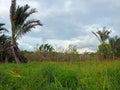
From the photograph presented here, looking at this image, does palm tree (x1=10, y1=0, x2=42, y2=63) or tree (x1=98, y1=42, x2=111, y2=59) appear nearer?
tree (x1=98, y1=42, x2=111, y2=59)

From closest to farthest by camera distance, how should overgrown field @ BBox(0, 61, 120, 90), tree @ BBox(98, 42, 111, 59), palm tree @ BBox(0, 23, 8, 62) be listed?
overgrown field @ BBox(0, 61, 120, 90) < tree @ BBox(98, 42, 111, 59) < palm tree @ BBox(0, 23, 8, 62)

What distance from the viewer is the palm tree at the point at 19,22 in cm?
2339

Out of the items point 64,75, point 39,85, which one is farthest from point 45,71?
point 39,85

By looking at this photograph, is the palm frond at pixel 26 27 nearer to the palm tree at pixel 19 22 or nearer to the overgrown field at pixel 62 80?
the palm tree at pixel 19 22

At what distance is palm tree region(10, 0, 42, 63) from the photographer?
2339 centimetres

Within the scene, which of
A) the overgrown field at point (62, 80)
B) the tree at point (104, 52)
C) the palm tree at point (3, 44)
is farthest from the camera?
the palm tree at point (3, 44)

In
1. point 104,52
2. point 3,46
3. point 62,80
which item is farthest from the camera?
point 3,46

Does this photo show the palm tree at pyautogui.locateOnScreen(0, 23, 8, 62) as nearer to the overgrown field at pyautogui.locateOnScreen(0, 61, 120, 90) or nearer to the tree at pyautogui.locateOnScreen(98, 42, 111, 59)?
the tree at pyautogui.locateOnScreen(98, 42, 111, 59)

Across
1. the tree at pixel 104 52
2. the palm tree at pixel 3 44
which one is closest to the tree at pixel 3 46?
the palm tree at pixel 3 44

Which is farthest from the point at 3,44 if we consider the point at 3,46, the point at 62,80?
the point at 62,80

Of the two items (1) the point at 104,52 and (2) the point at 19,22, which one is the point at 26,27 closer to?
(2) the point at 19,22

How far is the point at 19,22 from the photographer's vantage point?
24.0 m

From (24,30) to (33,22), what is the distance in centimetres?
88

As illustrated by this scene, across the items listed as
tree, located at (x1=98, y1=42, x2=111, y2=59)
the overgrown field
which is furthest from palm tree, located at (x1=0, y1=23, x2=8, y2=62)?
the overgrown field
